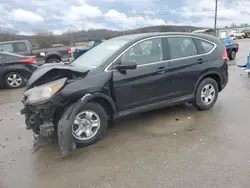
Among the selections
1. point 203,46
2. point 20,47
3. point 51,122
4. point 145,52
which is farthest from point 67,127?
point 20,47

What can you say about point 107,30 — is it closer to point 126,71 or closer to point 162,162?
point 126,71

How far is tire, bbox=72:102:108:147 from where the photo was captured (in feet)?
12.6

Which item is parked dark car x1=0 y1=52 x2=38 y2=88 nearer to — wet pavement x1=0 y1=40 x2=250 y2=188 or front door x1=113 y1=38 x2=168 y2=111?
wet pavement x1=0 y1=40 x2=250 y2=188

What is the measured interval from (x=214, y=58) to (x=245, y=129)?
1.75 m

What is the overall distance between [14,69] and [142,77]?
6.46 m

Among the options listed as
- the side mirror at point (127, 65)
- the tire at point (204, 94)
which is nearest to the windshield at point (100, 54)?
the side mirror at point (127, 65)

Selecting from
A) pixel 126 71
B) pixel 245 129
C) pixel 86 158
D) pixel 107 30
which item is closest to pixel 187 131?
pixel 245 129

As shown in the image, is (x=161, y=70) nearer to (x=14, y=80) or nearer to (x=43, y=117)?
(x=43, y=117)

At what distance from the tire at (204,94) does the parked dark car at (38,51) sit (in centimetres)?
870

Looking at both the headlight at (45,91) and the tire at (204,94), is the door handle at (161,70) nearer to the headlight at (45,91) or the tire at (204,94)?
the tire at (204,94)

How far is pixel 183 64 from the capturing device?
4.93 metres

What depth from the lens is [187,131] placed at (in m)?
4.43

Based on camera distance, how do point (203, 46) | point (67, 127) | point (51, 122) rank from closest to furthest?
1. point (67, 127)
2. point (51, 122)
3. point (203, 46)

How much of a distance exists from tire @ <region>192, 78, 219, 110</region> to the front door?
967mm
